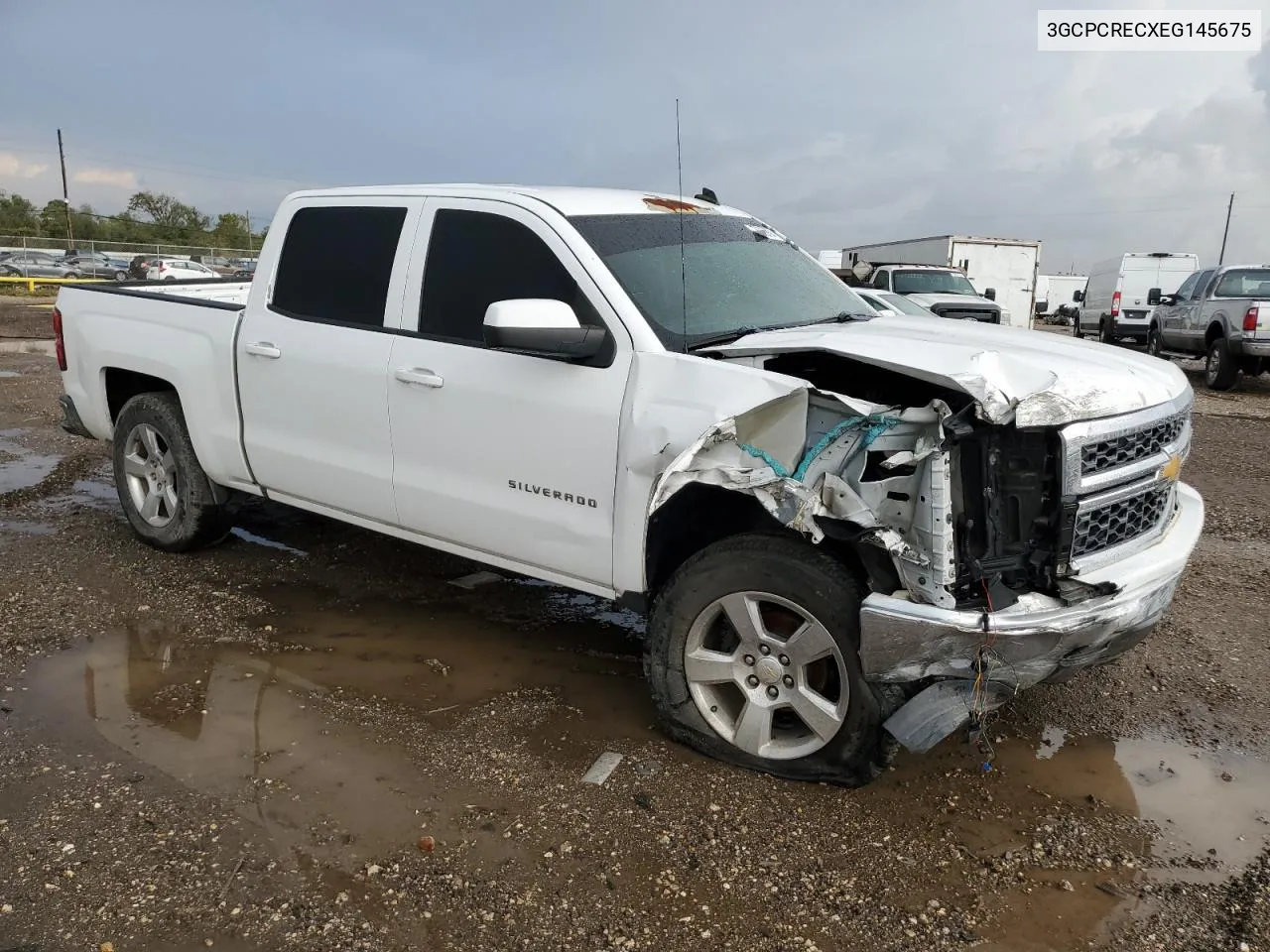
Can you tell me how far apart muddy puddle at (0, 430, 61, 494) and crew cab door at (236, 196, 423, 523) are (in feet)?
11.5

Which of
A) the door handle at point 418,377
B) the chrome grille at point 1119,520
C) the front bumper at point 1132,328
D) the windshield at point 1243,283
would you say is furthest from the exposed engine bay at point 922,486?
the front bumper at point 1132,328

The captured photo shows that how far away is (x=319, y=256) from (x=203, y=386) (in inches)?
40.7

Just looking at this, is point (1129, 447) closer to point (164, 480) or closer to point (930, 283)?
point (164, 480)

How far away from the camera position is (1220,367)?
14.1 metres

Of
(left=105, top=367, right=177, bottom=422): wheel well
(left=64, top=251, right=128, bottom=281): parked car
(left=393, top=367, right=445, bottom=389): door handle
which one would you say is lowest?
(left=105, top=367, right=177, bottom=422): wheel well

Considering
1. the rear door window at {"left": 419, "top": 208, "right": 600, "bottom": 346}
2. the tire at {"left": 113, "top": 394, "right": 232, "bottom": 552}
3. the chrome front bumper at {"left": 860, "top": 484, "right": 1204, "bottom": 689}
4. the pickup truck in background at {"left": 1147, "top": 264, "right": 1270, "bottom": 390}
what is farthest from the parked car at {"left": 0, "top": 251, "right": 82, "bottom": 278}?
the chrome front bumper at {"left": 860, "top": 484, "right": 1204, "bottom": 689}

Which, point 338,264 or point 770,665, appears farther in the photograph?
point 338,264

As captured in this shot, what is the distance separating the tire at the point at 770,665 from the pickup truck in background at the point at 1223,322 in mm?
12768

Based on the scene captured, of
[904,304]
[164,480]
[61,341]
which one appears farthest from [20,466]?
[904,304]

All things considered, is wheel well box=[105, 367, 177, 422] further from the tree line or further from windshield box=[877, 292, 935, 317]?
the tree line

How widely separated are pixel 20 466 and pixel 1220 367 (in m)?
14.8

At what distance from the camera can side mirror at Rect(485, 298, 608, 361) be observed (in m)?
3.30

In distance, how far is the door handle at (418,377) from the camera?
393cm

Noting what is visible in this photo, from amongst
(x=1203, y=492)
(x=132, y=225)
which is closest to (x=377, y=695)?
(x=1203, y=492)
